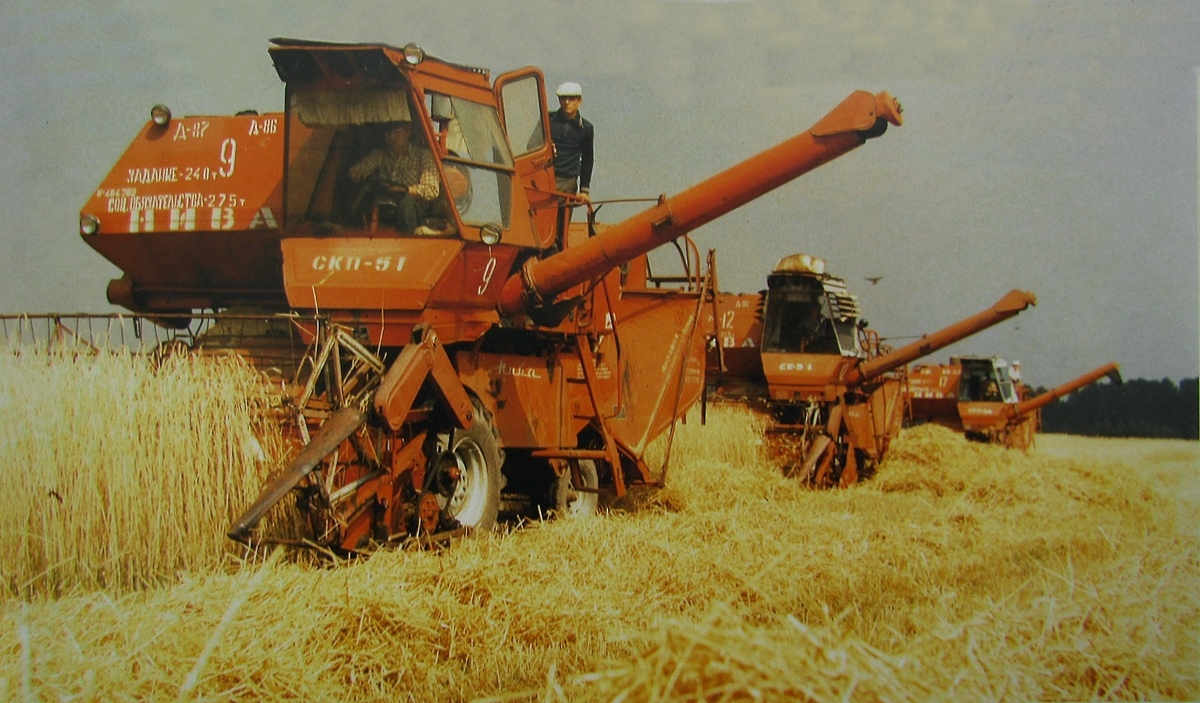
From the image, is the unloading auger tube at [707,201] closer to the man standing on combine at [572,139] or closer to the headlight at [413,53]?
the headlight at [413,53]

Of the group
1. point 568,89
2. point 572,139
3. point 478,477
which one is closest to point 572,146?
point 572,139

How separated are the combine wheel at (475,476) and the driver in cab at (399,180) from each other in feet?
4.27

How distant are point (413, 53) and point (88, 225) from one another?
105 inches

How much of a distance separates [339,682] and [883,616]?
2.50 meters

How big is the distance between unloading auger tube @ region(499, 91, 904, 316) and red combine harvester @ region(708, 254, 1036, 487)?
6.71 m

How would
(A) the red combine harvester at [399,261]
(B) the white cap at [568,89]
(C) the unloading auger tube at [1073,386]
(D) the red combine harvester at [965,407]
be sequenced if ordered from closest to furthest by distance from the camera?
(A) the red combine harvester at [399,261] < (B) the white cap at [568,89] < (C) the unloading auger tube at [1073,386] < (D) the red combine harvester at [965,407]

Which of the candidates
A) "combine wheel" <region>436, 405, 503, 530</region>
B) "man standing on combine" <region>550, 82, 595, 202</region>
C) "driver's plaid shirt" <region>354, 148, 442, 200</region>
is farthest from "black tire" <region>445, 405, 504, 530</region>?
"man standing on combine" <region>550, 82, 595, 202</region>

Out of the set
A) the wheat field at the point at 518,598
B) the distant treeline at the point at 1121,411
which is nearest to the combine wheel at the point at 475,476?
the wheat field at the point at 518,598

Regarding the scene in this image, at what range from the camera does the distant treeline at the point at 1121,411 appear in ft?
113

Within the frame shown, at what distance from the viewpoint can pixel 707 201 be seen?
24.1 ft

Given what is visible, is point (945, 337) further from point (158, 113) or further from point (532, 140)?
point (158, 113)

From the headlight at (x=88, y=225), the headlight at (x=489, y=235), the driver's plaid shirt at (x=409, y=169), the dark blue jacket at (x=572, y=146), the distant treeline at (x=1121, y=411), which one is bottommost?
the distant treeline at (x=1121, y=411)

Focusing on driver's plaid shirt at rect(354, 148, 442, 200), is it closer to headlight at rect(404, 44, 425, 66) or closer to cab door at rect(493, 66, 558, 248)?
headlight at rect(404, 44, 425, 66)

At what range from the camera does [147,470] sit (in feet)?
19.8
